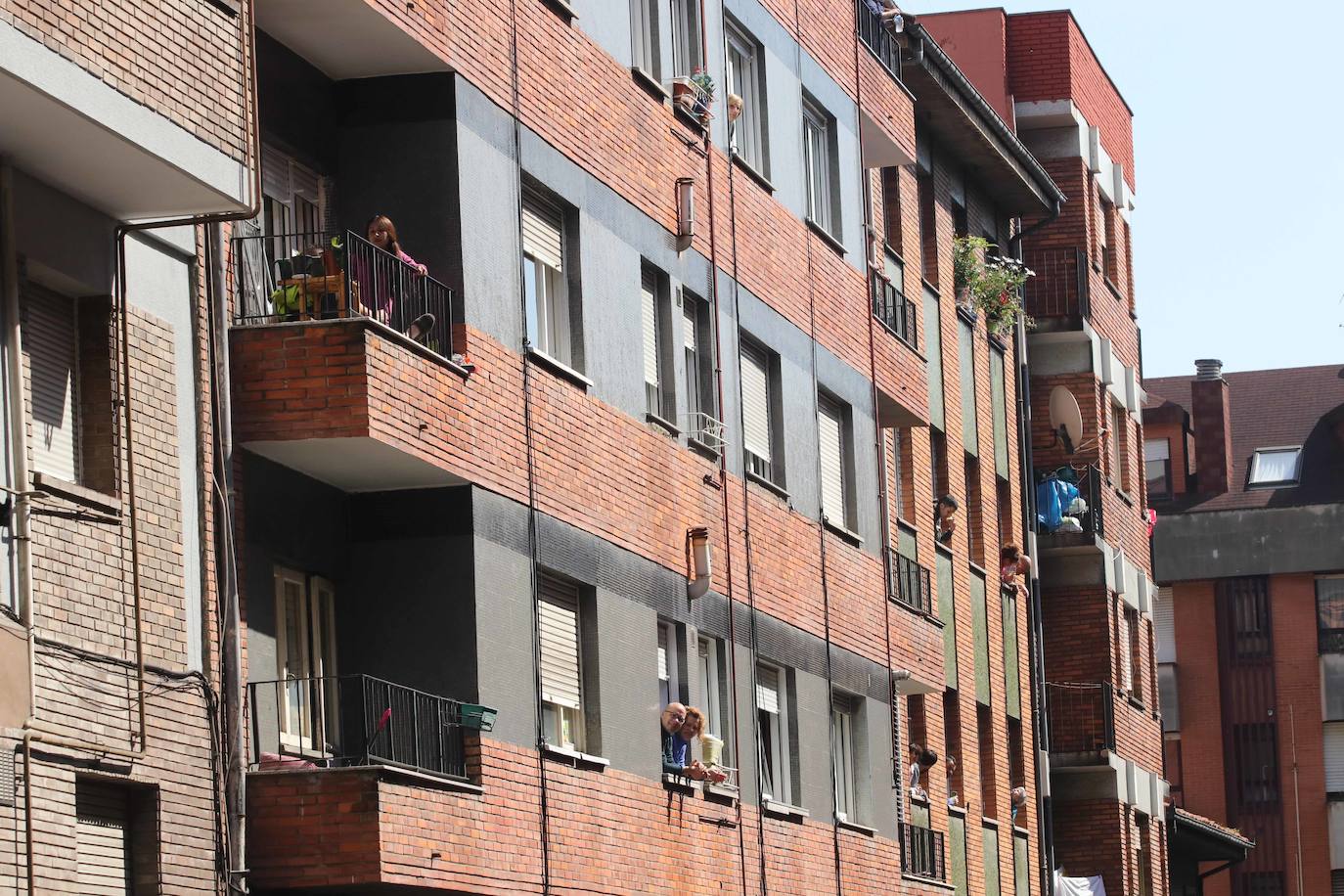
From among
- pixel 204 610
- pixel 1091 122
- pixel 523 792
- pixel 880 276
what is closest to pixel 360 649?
pixel 523 792

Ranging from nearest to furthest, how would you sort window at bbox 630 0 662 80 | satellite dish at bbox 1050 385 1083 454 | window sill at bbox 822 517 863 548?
1. window at bbox 630 0 662 80
2. window sill at bbox 822 517 863 548
3. satellite dish at bbox 1050 385 1083 454

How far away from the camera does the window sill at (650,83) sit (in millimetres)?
23062

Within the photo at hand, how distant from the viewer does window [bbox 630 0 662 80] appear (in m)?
23.8

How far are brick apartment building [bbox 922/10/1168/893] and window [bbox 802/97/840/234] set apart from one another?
13.3 meters

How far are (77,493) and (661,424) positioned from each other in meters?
8.97

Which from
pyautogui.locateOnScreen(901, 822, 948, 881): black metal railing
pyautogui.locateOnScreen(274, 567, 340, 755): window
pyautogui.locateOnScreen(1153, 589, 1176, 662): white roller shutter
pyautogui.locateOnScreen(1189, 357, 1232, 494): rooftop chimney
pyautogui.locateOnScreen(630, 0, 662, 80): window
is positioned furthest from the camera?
pyautogui.locateOnScreen(1189, 357, 1232, 494): rooftop chimney

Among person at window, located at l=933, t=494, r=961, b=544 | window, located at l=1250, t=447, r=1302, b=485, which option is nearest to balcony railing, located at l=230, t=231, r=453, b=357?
person at window, located at l=933, t=494, r=961, b=544

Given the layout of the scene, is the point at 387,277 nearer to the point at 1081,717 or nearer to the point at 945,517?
the point at 945,517

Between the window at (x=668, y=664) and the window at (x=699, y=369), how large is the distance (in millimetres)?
1842

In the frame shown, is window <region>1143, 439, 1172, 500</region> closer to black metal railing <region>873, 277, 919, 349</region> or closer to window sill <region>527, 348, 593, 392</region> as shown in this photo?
black metal railing <region>873, 277, 919, 349</region>

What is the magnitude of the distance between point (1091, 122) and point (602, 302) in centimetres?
2560

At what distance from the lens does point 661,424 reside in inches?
906

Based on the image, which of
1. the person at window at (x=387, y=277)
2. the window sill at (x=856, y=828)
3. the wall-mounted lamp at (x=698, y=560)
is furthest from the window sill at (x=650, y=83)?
the window sill at (x=856, y=828)

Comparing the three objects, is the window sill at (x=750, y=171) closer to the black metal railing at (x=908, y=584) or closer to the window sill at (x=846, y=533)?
the window sill at (x=846, y=533)
